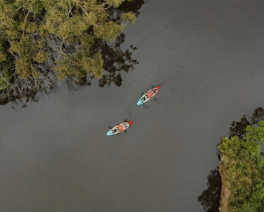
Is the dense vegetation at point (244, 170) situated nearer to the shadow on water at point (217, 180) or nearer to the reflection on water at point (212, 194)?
the shadow on water at point (217, 180)

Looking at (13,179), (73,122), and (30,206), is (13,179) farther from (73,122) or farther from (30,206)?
(73,122)

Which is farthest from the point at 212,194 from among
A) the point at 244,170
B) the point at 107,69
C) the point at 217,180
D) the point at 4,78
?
the point at 4,78

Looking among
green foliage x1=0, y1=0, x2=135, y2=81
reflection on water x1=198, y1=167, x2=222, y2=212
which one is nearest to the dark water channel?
reflection on water x1=198, y1=167, x2=222, y2=212

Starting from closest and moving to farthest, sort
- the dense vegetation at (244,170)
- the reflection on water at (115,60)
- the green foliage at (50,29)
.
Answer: the green foliage at (50,29) < the dense vegetation at (244,170) < the reflection on water at (115,60)

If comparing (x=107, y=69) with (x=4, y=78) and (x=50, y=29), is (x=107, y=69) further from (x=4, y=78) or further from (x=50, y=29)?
(x=4, y=78)

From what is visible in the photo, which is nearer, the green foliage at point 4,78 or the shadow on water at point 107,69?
the green foliage at point 4,78

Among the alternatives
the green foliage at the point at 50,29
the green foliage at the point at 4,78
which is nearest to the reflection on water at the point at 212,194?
the green foliage at the point at 50,29

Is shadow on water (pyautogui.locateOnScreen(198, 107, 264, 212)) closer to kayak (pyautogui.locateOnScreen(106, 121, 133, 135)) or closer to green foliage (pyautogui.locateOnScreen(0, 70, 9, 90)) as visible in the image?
kayak (pyautogui.locateOnScreen(106, 121, 133, 135))
